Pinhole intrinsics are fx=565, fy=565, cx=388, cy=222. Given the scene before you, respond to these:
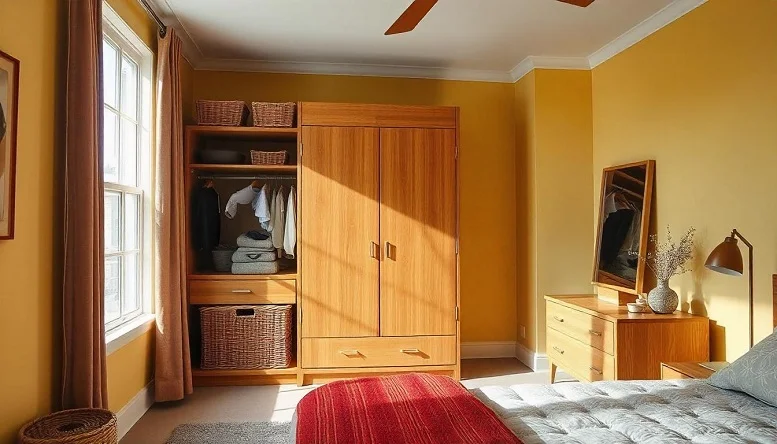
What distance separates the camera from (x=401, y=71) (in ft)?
15.9

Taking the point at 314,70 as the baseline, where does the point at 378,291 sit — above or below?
below

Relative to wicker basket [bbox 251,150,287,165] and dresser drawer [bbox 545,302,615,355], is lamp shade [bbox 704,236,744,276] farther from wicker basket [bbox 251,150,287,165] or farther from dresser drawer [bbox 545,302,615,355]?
wicker basket [bbox 251,150,287,165]

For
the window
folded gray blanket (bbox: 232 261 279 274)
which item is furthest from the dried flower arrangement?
the window

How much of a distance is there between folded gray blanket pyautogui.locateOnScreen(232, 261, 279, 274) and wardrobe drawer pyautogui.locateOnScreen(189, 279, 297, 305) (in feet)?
0.26

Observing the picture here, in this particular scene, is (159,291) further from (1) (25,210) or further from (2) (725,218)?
(2) (725,218)

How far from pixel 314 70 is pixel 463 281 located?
7.22ft

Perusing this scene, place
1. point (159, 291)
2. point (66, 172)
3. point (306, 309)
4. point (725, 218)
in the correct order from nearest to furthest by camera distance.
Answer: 1. point (66, 172)
2. point (725, 218)
3. point (159, 291)
4. point (306, 309)

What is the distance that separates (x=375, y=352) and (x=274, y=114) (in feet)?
6.26

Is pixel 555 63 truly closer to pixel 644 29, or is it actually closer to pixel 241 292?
pixel 644 29

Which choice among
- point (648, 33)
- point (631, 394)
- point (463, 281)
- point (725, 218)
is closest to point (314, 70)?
point (463, 281)

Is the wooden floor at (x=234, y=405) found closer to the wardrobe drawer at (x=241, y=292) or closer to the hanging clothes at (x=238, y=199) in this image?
the wardrobe drawer at (x=241, y=292)

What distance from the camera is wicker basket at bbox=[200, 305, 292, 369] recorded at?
4070 millimetres

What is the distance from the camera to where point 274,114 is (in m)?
4.18

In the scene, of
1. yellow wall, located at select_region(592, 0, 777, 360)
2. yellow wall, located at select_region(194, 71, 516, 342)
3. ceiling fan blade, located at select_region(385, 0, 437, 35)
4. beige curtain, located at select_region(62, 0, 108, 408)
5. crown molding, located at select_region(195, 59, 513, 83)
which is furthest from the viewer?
yellow wall, located at select_region(194, 71, 516, 342)
